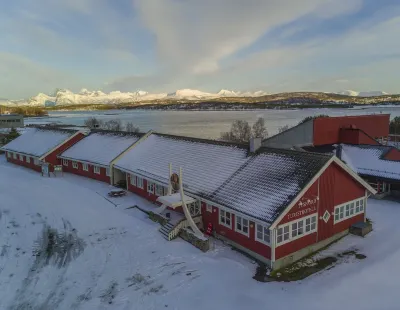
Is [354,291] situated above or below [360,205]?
below

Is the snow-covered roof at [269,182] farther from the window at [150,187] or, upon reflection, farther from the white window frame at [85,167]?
the white window frame at [85,167]

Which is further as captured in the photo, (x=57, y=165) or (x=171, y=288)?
(x=57, y=165)

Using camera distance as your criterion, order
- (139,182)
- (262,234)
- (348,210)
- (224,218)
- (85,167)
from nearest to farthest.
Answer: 1. (262,234)
2. (224,218)
3. (348,210)
4. (139,182)
5. (85,167)

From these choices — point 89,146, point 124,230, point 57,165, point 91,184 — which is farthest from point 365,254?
point 57,165

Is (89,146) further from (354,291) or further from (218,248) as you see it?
(354,291)

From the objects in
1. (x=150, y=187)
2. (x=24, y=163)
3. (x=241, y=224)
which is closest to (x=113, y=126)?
(x=24, y=163)

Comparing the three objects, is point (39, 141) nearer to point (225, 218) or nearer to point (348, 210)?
point (225, 218)

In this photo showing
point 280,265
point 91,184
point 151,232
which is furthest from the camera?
point 91,184
